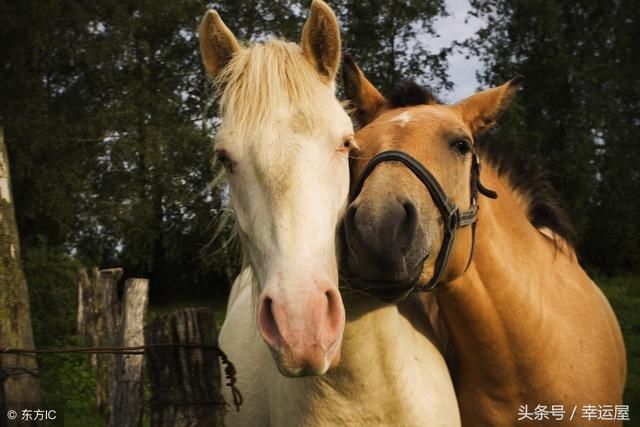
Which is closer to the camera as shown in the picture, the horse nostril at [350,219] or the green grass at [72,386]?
the horse nostril at [350,219]

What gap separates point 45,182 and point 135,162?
2.19m

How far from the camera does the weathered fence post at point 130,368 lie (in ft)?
9.24

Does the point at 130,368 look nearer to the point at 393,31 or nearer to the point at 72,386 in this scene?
the point at 72,386

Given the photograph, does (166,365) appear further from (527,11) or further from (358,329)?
(527,11)

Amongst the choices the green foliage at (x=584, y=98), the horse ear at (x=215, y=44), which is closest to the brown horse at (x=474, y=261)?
the horse ear at (x=215, y=44)

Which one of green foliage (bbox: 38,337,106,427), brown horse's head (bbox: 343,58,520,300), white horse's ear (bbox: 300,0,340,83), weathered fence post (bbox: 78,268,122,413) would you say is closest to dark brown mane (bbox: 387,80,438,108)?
brown horse's head (bbox: 343,58,520,300)

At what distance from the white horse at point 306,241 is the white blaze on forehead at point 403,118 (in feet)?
1.61

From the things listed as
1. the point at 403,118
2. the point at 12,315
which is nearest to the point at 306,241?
the point at 403,118

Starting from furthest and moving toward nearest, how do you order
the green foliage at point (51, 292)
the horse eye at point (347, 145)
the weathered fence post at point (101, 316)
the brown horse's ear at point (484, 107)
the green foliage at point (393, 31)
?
the green foliage at point (393, 31)
the green foliage at point (51, 292)
the weathered fence post at point (101, 316)
the brown horse's ear at point (484, 107)
the horse eye at point (347, 145)

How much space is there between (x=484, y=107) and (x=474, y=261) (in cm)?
74

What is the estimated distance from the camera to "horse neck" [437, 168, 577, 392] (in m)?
3.07

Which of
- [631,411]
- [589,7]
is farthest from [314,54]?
[589,7]

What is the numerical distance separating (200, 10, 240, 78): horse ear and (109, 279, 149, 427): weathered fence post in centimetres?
129

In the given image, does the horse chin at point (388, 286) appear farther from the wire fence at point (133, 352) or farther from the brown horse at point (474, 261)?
the wire fence at point (133, 352)
